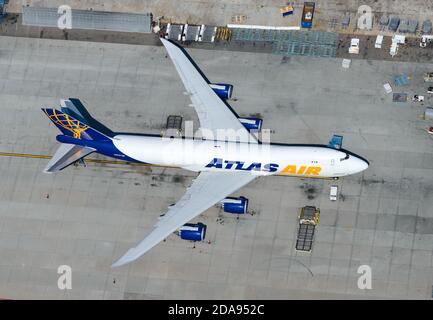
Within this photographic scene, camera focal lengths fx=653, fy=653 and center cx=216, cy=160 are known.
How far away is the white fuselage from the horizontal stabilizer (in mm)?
3837

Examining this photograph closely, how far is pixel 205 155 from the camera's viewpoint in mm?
68125

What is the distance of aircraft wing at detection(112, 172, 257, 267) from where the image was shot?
2559 inches

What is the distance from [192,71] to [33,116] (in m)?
19.2

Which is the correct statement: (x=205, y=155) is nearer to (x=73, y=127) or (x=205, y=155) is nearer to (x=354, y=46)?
(x=73, y=127)

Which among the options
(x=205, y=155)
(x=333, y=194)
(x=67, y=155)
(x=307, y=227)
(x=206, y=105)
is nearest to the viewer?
(x=307, y=227)

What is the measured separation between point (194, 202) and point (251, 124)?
10961 mm

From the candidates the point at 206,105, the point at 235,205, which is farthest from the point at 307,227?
the point at 206,105

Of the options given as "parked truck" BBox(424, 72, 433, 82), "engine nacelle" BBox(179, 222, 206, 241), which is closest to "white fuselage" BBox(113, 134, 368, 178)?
"engine nacelle" BBox(179, 222, 206, 241)

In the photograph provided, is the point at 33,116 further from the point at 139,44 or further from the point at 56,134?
the point at 139,44

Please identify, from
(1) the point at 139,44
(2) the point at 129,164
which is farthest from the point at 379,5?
(2) the point at 129,164

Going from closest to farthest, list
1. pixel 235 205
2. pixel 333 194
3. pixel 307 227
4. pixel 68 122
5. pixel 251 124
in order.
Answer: pixel 235 205, pixel 307 227, pixel 333 194, pixel 68 122, pixel 251 124

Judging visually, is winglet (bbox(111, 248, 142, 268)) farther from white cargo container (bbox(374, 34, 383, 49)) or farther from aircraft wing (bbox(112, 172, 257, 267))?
white cargo container (bbox(374, 34, 383, 49))

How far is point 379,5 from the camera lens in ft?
251

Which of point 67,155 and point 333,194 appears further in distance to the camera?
point 67,155
